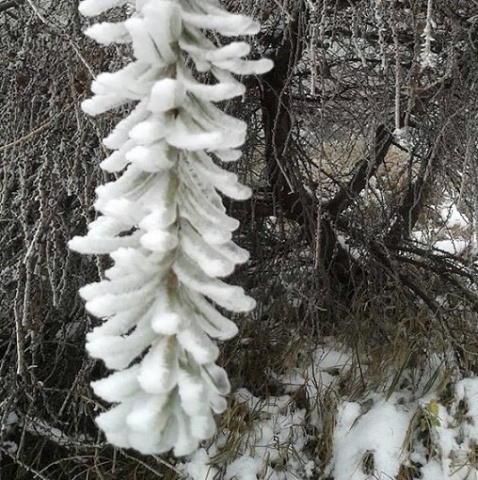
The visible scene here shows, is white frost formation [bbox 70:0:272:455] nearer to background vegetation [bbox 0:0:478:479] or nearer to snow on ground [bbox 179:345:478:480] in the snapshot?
background vegetation [bbox 0:0:478:479]

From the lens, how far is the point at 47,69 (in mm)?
1247

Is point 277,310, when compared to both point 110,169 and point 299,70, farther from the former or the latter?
point 110,169

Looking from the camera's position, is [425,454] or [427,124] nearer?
[427,124]

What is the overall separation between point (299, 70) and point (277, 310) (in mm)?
661

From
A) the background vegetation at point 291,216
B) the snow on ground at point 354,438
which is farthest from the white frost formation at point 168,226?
the snow on ground at point 354,438

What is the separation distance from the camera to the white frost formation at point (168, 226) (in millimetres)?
343

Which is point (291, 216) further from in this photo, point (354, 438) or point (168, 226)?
point (168, 226)

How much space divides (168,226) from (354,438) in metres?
1.48

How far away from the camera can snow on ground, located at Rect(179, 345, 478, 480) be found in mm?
1638

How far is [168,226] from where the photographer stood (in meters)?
0.36

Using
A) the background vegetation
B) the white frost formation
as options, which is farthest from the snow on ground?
the white frost formation

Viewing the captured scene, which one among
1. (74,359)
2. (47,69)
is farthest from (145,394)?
(74,359)

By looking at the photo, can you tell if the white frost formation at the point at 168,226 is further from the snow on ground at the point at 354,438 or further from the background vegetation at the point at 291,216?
the snow on ground at the point at 354,438

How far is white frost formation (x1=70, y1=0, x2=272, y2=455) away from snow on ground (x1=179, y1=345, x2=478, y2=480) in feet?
4.34
